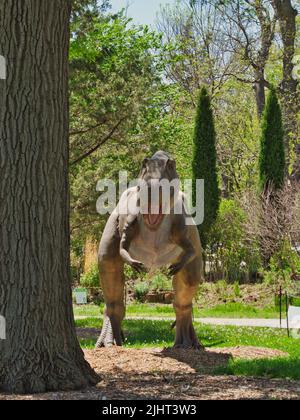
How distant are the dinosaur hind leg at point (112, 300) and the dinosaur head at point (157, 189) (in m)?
1.25

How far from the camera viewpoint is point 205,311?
20.8 meters

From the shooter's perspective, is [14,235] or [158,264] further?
[158,264]

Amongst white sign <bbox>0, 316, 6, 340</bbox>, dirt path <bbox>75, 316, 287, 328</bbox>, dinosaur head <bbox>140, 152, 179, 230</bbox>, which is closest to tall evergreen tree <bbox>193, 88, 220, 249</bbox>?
dirt path <bbox>75, 316, 287, 328</bbox>

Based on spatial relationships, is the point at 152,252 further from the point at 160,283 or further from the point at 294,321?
the point at 160,283

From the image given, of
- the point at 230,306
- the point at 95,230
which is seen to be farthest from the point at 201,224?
the point at 95,230

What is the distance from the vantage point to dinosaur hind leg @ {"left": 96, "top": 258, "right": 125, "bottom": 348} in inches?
415

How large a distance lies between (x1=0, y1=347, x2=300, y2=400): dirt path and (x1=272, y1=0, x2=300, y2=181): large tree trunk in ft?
73.3

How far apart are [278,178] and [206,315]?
26.3 feet

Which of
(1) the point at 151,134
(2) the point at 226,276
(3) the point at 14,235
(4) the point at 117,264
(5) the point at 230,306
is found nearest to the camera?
(3) the point at 14,235

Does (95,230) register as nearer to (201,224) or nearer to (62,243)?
(201,224)

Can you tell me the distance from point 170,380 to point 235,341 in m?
5.01

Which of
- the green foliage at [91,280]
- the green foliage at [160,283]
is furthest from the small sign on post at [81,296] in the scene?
the green foliage at [160,283]

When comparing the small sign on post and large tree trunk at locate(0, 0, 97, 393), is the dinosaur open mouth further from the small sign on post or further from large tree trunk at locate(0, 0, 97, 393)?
the small sign on post

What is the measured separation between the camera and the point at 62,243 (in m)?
6.55
